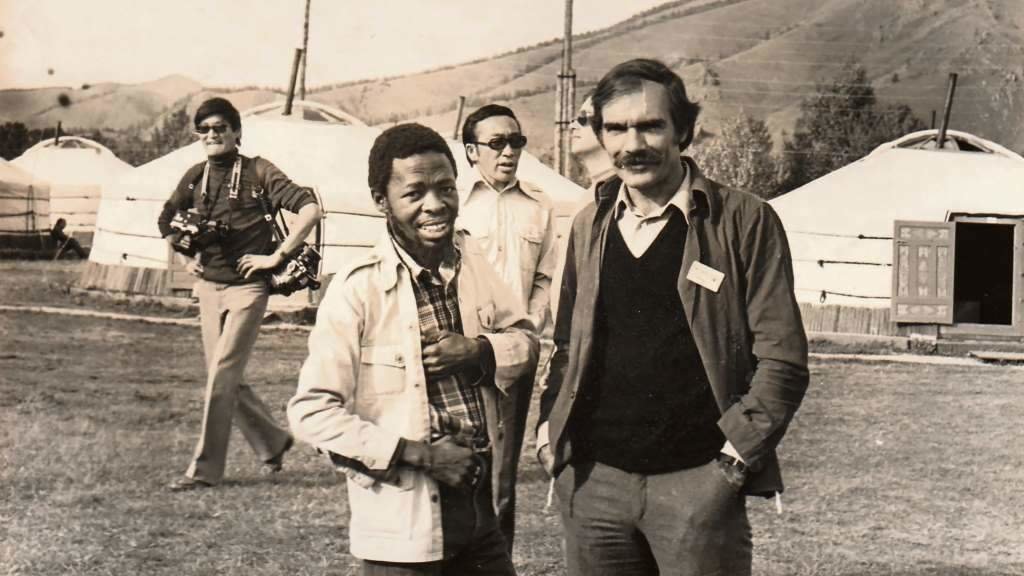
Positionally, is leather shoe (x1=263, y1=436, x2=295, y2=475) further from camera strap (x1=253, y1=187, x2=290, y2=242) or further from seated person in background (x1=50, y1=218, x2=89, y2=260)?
seated person in background (x1=50, y1=218, x2=89, y2=260)

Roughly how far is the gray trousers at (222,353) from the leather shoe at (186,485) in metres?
0.02

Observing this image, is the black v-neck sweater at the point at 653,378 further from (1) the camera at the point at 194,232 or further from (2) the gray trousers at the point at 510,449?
(1) the camera at the point at 194,232

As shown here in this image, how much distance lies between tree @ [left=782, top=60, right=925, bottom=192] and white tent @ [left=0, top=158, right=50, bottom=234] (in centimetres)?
703

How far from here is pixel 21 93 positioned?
4500 mm

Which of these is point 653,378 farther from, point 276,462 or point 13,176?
point 13,176

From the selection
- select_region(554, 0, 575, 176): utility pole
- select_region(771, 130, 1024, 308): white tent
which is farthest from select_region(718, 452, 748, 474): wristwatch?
select_region(771, 130, 1024, 308): white tent

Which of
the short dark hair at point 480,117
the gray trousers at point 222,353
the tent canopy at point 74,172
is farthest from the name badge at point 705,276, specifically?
the tent canopy at point 74,172

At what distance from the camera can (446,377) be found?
A: 1973 millimetres

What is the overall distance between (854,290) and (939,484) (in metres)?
5.22

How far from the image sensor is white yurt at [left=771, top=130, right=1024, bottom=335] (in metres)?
9.41

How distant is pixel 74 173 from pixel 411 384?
16376 millimetres

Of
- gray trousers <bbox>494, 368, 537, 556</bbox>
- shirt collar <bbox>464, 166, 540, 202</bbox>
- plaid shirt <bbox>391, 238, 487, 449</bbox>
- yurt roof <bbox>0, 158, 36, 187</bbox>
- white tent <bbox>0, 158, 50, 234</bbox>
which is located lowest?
gray trousers <bbox>494, 368, 537, 556</bbox>

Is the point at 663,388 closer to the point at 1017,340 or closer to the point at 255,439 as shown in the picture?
the point at 255,439

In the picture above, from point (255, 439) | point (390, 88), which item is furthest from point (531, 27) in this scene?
point (255, 439)
